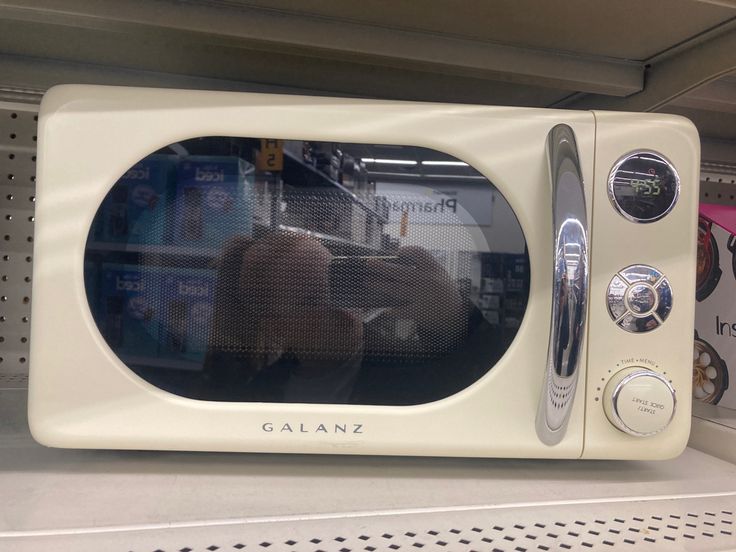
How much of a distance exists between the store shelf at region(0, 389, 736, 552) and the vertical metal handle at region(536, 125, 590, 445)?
84 mm

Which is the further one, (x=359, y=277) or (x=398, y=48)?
(x=398, y=48)

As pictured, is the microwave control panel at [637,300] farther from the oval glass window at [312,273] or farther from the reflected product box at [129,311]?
the reflected product box at [129,311]

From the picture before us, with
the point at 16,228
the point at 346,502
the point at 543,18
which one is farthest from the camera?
the point at 16,228

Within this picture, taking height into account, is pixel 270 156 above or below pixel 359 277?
above

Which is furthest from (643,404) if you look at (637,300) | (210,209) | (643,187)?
(210,209)

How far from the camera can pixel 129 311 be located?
0.54 m

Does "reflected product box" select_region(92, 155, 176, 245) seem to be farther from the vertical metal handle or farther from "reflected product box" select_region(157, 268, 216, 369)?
the vertical metal handle

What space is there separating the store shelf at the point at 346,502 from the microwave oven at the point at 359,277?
30mm

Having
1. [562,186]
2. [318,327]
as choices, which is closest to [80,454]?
[318,327]

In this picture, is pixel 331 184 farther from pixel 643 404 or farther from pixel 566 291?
pixel 643 404

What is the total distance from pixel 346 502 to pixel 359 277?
19cm

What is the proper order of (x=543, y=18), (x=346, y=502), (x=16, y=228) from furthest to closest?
(x=16, y=228) < (x=543, y=18) < (x=346, y=502)

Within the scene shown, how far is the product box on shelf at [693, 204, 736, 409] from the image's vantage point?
0.68 m

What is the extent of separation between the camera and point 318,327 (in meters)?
0.55
